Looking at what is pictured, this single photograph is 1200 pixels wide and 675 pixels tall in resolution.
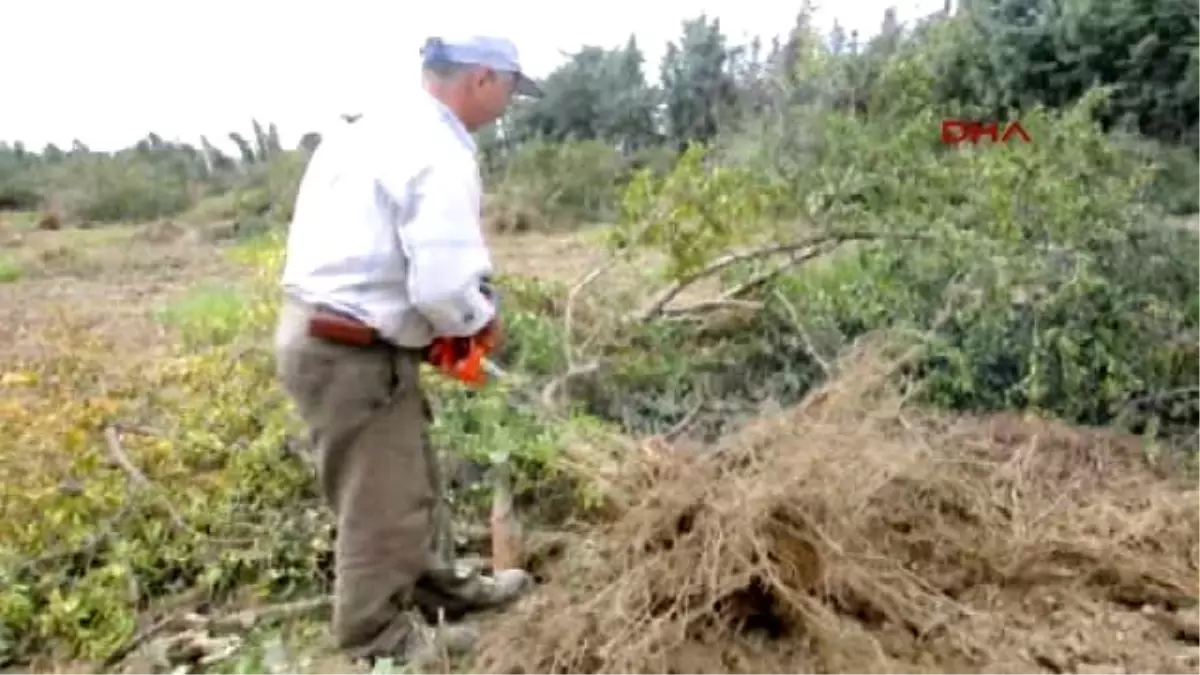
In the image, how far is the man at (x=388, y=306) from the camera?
3354mm

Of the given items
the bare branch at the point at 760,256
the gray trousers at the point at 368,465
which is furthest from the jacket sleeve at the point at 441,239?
the bare branch at the point at 760,256

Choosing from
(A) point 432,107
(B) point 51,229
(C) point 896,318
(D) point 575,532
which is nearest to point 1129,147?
(C) point 896,318

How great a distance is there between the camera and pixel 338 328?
3.46 metres

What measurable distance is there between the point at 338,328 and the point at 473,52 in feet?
2.24

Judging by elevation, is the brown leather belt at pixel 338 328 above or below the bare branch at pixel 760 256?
above

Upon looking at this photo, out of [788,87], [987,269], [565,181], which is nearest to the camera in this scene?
[987,269]

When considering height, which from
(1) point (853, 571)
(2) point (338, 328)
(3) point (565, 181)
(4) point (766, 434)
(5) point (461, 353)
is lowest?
(3) point (565, 181)

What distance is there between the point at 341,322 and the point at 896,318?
2.75 meters

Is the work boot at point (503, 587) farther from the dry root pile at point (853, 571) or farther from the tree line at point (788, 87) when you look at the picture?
the tree line at point (788, 87)

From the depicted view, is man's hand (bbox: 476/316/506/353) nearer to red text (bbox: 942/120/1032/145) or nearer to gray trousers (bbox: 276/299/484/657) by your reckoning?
gray trousers (bbox: 276/299/484/657)

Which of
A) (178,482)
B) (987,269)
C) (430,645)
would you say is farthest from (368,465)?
(987,269)

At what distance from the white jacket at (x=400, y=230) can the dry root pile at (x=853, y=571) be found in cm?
69

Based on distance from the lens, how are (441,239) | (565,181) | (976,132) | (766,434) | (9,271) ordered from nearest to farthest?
(441,239), (766,434), (976,132), (9,271), (565,181)

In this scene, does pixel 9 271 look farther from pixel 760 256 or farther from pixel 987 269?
pixel 987 269
